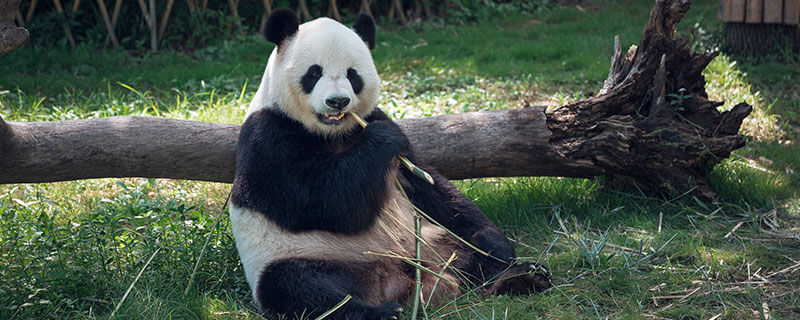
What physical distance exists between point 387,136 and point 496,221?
50.2 inches

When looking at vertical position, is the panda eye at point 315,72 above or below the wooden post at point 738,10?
above

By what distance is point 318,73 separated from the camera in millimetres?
3076

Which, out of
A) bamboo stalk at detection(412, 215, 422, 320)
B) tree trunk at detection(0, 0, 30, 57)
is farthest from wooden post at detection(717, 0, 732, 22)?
tree trunk at detection(0, 0, 30, 57)

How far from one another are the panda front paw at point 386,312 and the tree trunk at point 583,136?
129cm

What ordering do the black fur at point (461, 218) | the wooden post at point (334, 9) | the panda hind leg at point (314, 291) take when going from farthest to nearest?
the wooden post at point (334, 9)
the black fur at point (461, 218)
the panda hind leg at point (314, 291)

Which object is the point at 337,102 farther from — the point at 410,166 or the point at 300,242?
the point at 300,242

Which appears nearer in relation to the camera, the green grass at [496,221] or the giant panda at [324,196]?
the giant panda at [324,196]

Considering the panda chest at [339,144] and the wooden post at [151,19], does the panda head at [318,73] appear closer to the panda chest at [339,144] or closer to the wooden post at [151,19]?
the panda chest at [339,144]

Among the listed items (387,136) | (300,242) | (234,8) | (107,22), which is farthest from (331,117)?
(234,8)

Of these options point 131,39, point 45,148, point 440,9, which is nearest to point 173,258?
point 45,148

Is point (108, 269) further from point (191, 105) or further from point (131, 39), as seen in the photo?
point (131, 39)

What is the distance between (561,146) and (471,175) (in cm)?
56

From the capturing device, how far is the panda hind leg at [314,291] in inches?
112

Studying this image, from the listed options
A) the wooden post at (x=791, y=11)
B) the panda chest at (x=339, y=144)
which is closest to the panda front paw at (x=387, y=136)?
the panda chest at (x=339, y=144)
